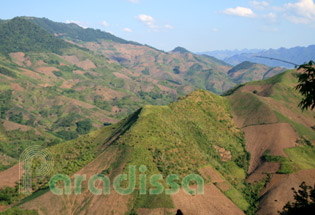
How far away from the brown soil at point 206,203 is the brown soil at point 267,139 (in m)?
25.8

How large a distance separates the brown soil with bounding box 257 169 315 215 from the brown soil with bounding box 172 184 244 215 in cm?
713

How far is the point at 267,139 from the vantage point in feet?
360

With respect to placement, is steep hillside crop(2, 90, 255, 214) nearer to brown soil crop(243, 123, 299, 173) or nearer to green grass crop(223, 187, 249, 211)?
green grass crop(223, 187, 249, 211)

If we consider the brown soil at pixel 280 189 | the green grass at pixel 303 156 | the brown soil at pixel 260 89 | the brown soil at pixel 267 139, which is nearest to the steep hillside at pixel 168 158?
the brown soil at pixel 267 139

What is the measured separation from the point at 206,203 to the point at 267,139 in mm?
45608

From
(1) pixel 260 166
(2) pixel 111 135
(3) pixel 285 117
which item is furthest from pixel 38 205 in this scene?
(3) pixel 285 117

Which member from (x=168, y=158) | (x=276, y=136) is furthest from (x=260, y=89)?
(x=168, y=158)

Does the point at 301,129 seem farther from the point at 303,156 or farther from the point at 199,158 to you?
the point at 199,158

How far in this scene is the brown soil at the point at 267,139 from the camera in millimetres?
103562

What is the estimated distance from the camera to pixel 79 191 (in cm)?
7938

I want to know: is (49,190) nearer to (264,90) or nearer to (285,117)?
(285,117)

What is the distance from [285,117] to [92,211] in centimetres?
8132

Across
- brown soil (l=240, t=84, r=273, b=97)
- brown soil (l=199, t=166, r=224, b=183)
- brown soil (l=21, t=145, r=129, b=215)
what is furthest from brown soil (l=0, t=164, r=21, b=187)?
brown soil (l=240, t=84, r=273, b=97)

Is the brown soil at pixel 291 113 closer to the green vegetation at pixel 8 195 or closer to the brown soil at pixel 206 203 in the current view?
the brown soil at pixel 206 203
